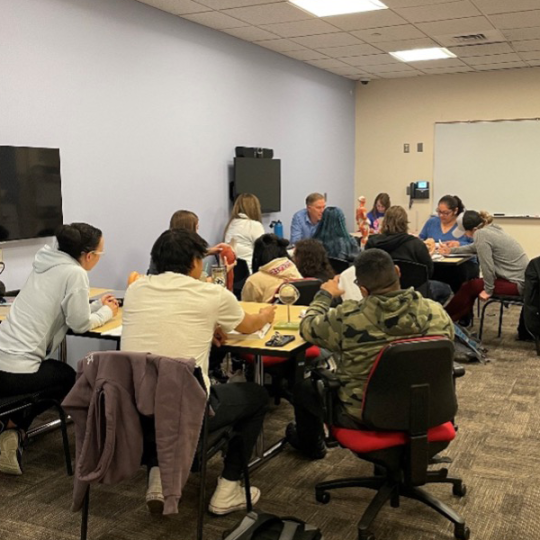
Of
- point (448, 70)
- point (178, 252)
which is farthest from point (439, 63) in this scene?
point (178, 252)

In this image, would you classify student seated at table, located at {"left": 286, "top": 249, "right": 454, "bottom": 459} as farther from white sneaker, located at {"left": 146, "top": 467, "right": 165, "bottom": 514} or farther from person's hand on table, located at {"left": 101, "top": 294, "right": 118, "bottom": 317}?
person's hand on table, located at {"left": 101, "top": 294, "right": 118, "bottom": 317}

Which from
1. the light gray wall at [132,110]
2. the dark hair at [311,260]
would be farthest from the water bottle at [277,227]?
the dark hair at [311,260]

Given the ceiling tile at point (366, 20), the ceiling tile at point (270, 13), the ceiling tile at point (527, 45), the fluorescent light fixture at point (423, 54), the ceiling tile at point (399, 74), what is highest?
the ceiling tile at point (399, 74)

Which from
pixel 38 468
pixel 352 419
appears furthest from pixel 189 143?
pixel 352 419

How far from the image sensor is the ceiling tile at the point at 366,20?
530 cm

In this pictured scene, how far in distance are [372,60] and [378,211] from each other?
1.75 metres

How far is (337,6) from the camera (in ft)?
16.8

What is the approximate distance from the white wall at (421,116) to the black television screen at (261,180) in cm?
276

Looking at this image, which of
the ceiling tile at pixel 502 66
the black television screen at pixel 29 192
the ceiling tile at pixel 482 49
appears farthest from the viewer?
the ceiling tile at pixel 502 66

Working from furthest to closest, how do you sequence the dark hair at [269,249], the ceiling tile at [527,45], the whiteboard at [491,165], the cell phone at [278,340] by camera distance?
1. the whiteboard at [491,165]
2. the ceiling tile at [527,45]
3. the dark hair at [269,249]
4. the cell phone at [278,340]

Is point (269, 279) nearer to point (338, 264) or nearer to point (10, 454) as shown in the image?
point (338, 264)

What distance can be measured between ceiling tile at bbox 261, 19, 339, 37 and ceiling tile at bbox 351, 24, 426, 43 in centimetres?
33

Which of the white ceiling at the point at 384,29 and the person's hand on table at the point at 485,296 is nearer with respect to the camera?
the white ceiling at the point at 384,29

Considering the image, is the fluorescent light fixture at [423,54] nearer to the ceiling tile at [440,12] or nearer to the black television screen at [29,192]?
the ceiling tile at [440,12]
